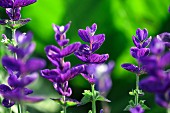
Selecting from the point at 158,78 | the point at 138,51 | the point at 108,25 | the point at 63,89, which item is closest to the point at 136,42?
the point at 138,51

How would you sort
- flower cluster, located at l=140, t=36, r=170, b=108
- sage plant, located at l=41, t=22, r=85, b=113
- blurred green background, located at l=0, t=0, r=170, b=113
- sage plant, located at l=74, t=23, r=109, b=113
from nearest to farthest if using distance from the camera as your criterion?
flower cluster, located at l=140, t=36, r=170, b=108
sage plant, located at l=41, t=22, r=85, b=113
sage plant, located at l=74, t=23, r=109, b=113
blurred green background, located at l=0, t=0, r=170, b=113

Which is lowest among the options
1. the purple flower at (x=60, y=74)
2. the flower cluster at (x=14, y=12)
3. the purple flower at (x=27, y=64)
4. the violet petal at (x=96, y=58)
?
the purple flower at (x=60, y=74)

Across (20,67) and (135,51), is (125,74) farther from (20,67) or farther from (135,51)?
(20,67)

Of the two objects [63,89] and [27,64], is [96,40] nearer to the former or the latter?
[63,89]

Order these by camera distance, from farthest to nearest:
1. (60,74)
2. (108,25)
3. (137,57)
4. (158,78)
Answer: (108,25), (137,57), (60,74), (158,78)

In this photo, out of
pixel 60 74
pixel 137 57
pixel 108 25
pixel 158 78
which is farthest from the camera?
pixel 108 25

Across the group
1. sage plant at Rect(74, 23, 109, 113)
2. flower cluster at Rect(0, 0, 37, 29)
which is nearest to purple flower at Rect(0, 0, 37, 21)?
flower cluster at Rect(0, 0, 37, 29)

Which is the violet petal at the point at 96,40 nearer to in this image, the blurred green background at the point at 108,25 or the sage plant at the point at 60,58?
the sage plant at the point at 60,58

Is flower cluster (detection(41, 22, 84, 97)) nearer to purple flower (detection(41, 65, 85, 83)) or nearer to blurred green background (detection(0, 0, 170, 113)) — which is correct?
purple flower (detection(41, 65, 85, 83))

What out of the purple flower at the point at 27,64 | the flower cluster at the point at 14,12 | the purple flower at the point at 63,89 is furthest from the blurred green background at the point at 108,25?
the purple flower at the point at 27,64
